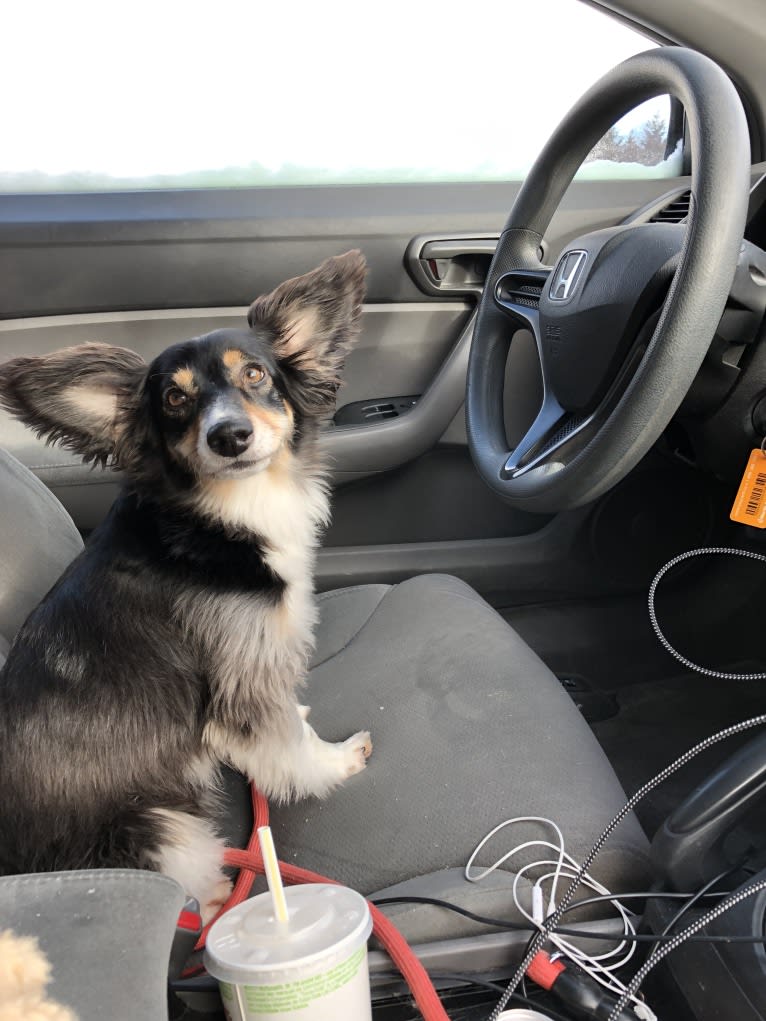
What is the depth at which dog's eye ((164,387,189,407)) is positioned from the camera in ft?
5.71

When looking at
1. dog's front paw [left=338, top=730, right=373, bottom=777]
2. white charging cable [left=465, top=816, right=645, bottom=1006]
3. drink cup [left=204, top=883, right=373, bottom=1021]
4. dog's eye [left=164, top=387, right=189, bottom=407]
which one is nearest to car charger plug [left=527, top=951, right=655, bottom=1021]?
white charging cable [left=465, top=816, right=645, bottom=1006]

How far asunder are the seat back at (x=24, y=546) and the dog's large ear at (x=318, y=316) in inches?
23.6

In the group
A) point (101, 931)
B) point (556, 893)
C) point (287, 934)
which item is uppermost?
point (101, 931)

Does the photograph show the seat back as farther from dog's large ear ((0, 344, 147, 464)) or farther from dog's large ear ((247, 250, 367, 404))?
dog's large ear ((247, 250, 367, 404))

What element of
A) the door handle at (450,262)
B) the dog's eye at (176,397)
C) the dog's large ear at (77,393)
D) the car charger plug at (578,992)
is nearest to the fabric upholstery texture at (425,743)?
the car charger plug at (578,992)

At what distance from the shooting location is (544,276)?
1732 millimetres

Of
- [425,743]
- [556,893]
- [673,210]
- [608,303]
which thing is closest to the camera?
[556,893]

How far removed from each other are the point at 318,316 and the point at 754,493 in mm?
949

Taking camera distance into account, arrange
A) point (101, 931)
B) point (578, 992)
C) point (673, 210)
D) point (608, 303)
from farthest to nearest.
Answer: point (673, 210), point (608, 303), point (578, 992), point (101, 931)

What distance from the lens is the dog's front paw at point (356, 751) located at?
1.59m

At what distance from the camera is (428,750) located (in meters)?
1.54

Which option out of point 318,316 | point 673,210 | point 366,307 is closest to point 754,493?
point 318,316

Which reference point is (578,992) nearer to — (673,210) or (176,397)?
(176,397)

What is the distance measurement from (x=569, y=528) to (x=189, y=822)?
1.56 metres
